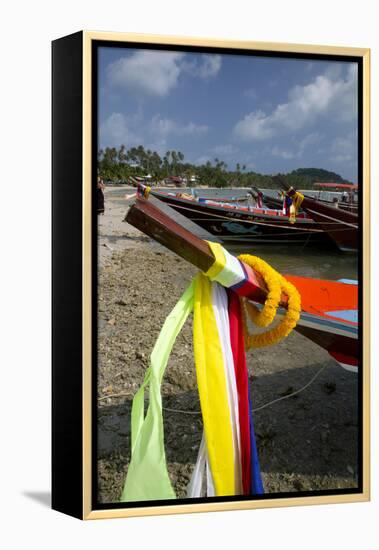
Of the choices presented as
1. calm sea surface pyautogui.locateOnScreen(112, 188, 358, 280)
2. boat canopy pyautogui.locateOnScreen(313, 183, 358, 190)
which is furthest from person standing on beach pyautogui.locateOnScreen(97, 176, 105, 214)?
boat canopy pyautogui.locateOnScreen(313, 183, 358, 190)

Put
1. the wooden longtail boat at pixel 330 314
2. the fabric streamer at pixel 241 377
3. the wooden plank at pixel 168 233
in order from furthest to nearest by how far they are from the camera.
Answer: the wooden longtail boat at pixel 330 314, the fabric streamer at pixel 241 377, the wooden plank at pixel 168 233

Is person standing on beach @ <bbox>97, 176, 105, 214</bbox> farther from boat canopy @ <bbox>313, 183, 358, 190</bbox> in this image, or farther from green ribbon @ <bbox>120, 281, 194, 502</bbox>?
boat canopy @ <bbox>313, 183, 358, 190</bbox>

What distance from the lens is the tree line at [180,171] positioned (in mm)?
2461

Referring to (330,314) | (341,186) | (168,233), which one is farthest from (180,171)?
(330,314)

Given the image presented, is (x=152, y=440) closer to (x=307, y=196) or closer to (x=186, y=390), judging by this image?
(x=186, y=390)

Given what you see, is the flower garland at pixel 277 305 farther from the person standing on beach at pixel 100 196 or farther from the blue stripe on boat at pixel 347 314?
the person standing on beach at pixel 100 196

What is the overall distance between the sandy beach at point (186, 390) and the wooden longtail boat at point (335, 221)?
17.2 inches

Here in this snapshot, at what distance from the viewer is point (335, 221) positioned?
2.81 metres

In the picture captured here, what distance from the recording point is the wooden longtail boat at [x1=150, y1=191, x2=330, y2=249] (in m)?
2.69

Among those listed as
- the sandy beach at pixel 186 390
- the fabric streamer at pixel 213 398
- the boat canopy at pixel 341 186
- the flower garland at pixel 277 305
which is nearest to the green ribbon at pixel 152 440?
the fabric streamer at pixel 213 398

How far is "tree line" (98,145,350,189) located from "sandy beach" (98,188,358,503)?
12cm

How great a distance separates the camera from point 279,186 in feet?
9.02

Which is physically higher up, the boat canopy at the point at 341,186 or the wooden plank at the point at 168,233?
the boat canopy at the point at 341,186

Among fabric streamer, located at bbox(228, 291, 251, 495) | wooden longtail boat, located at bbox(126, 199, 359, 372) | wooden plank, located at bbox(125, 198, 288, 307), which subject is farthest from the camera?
wooden longtail boat, located at bbox(126, 199, 359, 372)
